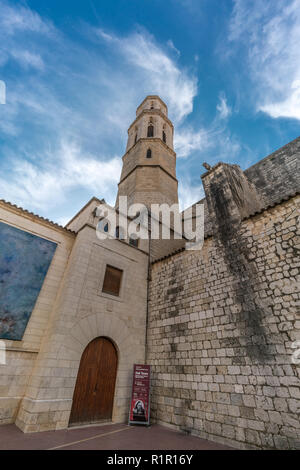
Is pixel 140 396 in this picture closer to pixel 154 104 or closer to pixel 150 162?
pixel 150 162

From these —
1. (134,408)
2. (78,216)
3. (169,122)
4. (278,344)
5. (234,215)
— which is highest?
(169,122)

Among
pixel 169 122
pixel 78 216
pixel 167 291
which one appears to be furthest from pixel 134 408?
pixel 169 122

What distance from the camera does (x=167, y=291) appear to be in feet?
25.6

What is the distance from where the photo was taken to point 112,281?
7.65 m

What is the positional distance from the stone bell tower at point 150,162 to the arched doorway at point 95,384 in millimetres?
8258

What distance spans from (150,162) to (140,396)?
13.6m

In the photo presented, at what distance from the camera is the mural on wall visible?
5445 mm

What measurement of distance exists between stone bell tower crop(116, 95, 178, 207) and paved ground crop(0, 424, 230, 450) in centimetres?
999

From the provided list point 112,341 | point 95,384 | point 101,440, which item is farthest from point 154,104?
point 101,440

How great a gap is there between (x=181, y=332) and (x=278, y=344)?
9.46ft

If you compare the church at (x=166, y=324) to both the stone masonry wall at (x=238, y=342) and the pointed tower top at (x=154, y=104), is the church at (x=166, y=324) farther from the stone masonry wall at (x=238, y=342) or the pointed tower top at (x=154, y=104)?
the pointed tower top at (x=154, y=104)

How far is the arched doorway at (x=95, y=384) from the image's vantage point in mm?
5410

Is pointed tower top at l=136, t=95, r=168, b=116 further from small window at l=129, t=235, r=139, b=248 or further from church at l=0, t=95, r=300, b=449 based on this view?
small window at l=129, t=235, r=139, b=248

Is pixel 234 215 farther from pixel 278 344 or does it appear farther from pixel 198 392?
pixel 198 392
